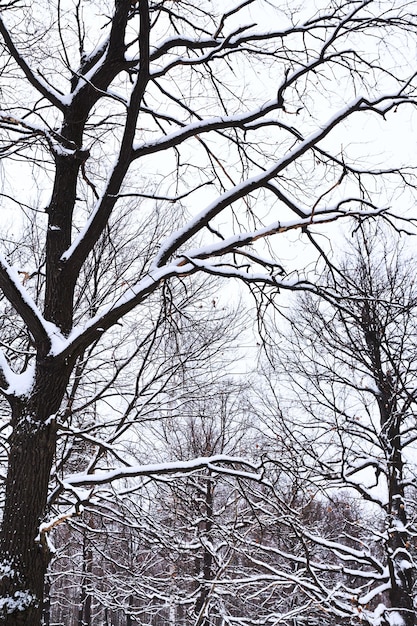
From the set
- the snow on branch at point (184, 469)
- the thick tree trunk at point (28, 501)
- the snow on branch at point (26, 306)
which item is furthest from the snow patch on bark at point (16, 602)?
the snow on branch at point (26, 306)

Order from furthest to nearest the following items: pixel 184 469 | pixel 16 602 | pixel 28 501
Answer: pixel 184 469
pixel 28 501
pixel 16 602

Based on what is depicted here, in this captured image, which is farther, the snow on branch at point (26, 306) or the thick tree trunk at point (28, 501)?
the snow on branch at point (26, 306)

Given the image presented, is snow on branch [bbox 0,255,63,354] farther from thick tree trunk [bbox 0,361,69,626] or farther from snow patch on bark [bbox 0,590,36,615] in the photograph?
snow patch on bark [bbox 0,590,36,615]

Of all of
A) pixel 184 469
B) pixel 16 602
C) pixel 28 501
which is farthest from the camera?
pixel 184 469

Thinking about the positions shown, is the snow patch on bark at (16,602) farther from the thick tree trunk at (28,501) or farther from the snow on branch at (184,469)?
the snow on branch at (184,469)

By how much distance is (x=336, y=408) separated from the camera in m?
8.72

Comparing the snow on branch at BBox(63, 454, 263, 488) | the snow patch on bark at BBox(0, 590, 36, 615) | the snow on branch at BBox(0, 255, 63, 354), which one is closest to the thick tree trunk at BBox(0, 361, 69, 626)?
the snow patch on bark at BBox(0, 590, 36, 615)

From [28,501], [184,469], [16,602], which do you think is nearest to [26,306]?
[28,501]

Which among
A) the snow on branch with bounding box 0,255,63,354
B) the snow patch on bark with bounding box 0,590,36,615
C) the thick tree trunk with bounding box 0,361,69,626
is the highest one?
the snow on branch with bounding box 0,255,63,354

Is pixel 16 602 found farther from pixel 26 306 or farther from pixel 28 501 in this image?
pixel 26 306

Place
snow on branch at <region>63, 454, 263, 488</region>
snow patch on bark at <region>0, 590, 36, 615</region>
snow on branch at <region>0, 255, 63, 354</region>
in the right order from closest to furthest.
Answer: snow patch on bark at <region>0, 590, 36, 615</region> < snow on branch at <region>0, 255, 63, 354</region> < snow on branch at <region>63, 454, 263, 488</region>

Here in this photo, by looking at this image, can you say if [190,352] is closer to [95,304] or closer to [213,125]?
[95,304]

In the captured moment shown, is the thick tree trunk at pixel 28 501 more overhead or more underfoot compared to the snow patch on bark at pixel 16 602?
more overhead

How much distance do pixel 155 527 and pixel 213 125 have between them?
4.33 m
